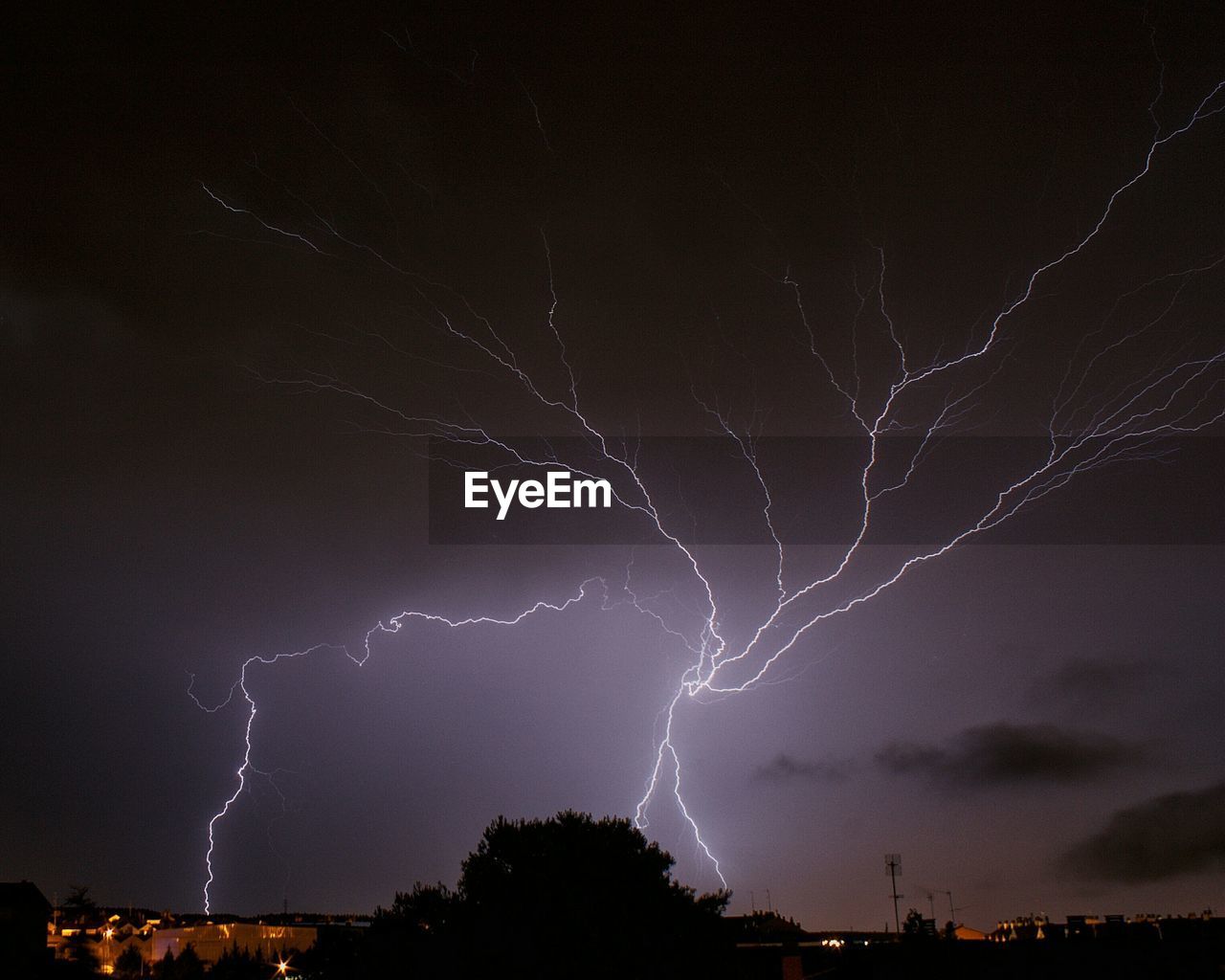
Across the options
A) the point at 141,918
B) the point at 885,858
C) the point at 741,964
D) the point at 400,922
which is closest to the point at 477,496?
the point at 400,922

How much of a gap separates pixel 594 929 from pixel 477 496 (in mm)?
6967

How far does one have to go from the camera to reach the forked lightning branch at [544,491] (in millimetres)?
16062

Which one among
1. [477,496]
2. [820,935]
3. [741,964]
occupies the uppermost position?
[477,496]

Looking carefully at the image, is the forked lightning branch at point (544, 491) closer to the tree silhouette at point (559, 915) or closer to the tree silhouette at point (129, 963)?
the tree silhouette at point (559, 915)

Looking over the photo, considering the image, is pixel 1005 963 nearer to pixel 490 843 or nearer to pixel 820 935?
pixel 490 843

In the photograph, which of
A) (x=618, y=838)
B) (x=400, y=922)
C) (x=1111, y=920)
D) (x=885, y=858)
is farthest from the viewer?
(x=885, y=858)

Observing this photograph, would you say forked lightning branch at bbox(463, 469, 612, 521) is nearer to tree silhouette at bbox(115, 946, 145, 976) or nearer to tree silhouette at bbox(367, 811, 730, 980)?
tree silhouette at bbox(367, 811, 730, 980)

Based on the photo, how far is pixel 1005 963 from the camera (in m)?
15.0

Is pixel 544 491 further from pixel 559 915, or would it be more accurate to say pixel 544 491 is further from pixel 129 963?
pixel 129 963

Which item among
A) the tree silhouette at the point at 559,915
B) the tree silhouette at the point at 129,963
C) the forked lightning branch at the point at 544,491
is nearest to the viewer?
the tree silhouette at the point at 559,915

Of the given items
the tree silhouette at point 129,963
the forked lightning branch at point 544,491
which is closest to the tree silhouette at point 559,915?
the forked lightning branch at point 544,491

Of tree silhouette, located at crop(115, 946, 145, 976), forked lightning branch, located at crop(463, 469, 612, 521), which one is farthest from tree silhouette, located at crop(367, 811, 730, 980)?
tree silhouette, located at crop(115, 946, 145, 976)

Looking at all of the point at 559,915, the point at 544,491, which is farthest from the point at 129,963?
the point at 559,915

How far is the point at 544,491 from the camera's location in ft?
53.5
